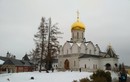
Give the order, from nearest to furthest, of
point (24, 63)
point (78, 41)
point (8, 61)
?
point (78, 41), point (8, 61), point (24, 63)

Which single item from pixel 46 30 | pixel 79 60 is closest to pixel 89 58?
pixel 79 60

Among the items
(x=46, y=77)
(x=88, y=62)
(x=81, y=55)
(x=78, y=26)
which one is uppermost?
(x=78, y=26)

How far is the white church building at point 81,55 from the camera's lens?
1794 inches

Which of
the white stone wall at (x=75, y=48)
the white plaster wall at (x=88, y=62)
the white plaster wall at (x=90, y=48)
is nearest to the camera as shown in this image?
the white plaster wall at (x=88, y=62)

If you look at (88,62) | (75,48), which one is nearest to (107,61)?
(88,62)

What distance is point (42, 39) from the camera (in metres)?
37.5

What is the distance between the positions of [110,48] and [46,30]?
668 inches

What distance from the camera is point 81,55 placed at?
4691 cm

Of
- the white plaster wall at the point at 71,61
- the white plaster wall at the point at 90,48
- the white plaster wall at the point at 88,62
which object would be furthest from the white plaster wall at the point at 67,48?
the white plaster wall at the point at 88,62

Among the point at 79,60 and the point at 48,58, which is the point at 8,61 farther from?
the point at 48,58

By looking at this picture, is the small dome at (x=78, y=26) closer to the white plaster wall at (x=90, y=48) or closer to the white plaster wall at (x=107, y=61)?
the white plaster wall at (x=90, y=48)

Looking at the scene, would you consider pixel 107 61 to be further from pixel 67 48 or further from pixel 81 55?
pixel 67 48

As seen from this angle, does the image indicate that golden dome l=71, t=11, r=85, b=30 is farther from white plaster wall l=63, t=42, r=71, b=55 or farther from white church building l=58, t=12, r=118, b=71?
white plaster wall l=63, t=42, r=71, b=55

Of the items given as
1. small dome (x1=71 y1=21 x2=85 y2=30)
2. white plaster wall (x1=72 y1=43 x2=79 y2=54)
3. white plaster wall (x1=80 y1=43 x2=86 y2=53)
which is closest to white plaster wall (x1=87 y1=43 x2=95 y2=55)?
white plaster wall (x1=80 y1=43 x2=86 y2=53)
